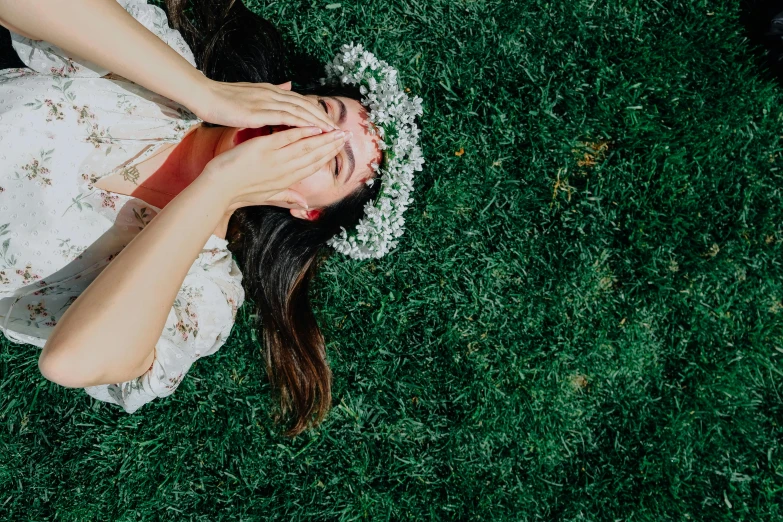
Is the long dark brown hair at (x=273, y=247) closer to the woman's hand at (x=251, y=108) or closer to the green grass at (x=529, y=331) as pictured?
the green grass at (x=529, y=331)

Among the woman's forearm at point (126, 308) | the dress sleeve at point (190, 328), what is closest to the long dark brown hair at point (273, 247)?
the dress sleeve at point (190, 328)

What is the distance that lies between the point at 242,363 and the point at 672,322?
→ 2.91 metres

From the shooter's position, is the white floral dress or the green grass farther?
the green grass

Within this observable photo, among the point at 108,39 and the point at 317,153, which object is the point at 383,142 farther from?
the point at 108,39

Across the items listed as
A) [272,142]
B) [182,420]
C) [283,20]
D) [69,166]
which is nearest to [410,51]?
[283,20]

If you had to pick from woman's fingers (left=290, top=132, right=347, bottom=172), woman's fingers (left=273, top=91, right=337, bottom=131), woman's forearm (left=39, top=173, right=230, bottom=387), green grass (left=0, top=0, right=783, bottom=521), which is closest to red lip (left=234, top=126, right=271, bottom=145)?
woman's fingers (left=273, top=91, right=337, bottom=131)

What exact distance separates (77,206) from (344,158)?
1.37 metres

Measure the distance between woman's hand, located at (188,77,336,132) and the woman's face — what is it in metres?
0.11

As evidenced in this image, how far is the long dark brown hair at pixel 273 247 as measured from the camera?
3629mm

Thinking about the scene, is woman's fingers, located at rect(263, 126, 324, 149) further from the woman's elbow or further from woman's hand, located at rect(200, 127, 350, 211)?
the woman's elbow

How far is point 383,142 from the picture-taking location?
121 inches

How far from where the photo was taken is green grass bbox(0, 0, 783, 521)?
3.86 metres

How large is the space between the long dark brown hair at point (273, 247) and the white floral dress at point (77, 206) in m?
0.47

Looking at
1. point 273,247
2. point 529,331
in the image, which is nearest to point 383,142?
point 273,247
